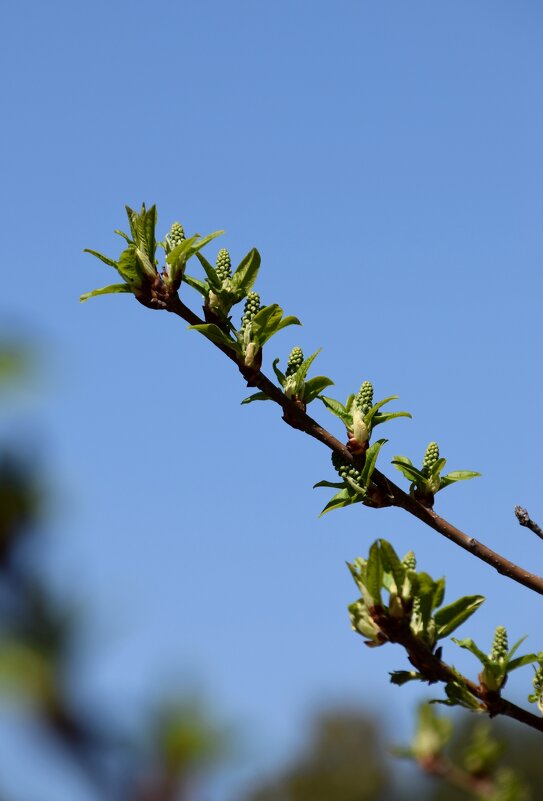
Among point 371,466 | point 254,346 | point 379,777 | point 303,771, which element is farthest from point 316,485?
point 303,771

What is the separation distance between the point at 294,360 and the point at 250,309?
148 millimetres

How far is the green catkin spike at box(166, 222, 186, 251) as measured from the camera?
2.28m

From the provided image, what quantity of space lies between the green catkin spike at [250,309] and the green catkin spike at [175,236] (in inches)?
7.6

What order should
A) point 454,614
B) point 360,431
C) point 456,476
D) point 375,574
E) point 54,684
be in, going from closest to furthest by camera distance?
point 54,684 < point 375,574 < point 454,614 < point 360,431 < point 456,476

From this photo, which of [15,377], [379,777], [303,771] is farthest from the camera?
[303,771]

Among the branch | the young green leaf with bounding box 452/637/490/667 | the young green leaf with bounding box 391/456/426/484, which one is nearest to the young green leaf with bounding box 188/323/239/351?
the branch

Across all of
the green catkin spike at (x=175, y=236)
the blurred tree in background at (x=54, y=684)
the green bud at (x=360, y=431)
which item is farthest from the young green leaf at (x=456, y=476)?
the blurred tree in background at (x=54, y=684)

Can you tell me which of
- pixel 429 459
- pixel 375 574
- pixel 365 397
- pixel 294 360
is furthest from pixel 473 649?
pixel 294 360

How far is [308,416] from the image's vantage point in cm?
224

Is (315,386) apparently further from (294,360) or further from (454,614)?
(454,614)

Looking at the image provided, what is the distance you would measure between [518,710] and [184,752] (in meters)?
1.32

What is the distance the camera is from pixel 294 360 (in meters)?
2.31

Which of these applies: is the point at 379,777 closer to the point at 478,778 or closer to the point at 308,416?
the point at 478,778

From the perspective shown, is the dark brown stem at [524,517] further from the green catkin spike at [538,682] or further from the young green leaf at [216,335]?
the young green leaf at [216,335]
